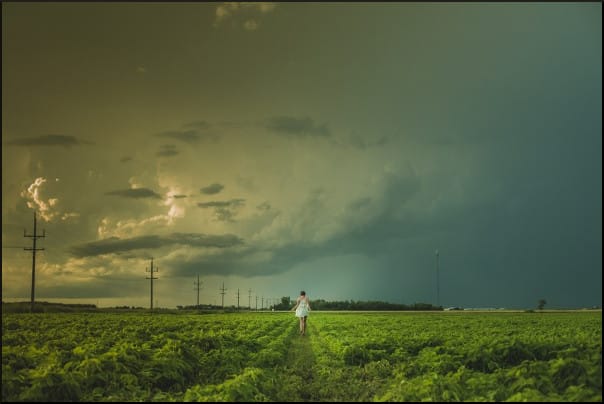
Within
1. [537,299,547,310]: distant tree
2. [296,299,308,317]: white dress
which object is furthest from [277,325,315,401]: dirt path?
[537,299,547,310]: distant tree

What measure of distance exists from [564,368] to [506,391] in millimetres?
1952

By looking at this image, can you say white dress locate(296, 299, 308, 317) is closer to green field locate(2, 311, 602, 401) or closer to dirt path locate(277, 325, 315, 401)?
dirt path locate(277, 325, 315, 401)

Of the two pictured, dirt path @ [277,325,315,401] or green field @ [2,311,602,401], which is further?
dirt path @ [277,325,315,401]

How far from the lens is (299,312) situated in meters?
41.5

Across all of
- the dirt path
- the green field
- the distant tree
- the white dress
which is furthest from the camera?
the distant tree

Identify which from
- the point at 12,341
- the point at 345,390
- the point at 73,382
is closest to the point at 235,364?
the point at 345,390

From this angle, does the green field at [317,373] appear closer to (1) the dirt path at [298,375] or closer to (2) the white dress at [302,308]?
(1) the dirt path at [298,375]

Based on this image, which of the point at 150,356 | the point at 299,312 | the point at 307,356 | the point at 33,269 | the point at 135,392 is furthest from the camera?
the point at 33,269

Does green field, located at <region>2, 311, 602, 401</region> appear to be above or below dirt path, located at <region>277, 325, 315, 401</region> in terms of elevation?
above

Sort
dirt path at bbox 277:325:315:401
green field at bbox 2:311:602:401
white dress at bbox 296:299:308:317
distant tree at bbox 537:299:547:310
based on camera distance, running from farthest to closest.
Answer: distant tree at bbox 537:299:547:310 → white dress at bbox 296:299:308:317 → dirt path at bbox 277:325:315:401 → green field at bbox 2:311:602:401

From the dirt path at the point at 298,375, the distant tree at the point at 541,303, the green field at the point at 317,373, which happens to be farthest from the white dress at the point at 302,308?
the distant tree at the point at 541,303

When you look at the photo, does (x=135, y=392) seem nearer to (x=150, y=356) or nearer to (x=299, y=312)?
(x=150, y=356)

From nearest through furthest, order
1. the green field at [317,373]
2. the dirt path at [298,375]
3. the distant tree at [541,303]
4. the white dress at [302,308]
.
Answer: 1. the green field at [317,373]
2. the dirt path at [298,375]
3. the white dress at [302,308]
4. the distant tree at [541,303]

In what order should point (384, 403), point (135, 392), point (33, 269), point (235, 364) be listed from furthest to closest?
point (33, 269) < point (235, 364) < point (135, 392) < point (384, 403)
